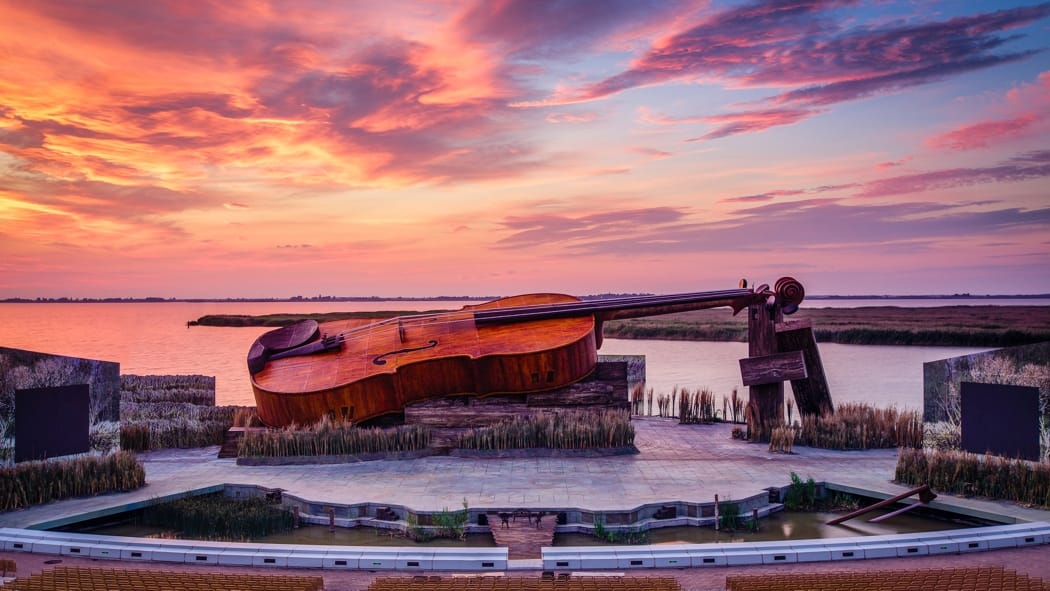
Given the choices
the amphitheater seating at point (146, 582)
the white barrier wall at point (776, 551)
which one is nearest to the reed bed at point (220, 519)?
the amphitheater seating at point (146, 582)

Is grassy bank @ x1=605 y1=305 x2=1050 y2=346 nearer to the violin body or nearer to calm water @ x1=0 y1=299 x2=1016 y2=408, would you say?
calm water @ x1=0 y1=299 x2=1016 y2=408

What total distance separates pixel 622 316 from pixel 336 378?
467 cm

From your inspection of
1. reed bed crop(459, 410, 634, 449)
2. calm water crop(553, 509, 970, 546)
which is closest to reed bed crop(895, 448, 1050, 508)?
calm water crop(553, 509, 970, 546)

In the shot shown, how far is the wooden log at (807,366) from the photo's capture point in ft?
43.0

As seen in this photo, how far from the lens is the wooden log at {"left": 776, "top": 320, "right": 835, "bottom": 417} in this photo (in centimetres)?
1310

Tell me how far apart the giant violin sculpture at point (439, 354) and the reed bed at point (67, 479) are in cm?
230

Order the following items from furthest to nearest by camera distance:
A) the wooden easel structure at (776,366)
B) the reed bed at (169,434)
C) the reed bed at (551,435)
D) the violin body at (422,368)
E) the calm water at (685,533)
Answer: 1. the reed bed at (169,434)
2. the wooden easel structure at (776,366)
3. the reed bed at (551,435)
4. the violin body at (422,368)
5. the calm water at (685,533)

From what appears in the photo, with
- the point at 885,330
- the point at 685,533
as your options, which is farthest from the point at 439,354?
the point at 885,330

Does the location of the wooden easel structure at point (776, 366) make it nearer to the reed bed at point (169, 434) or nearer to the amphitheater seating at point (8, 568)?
the reed bed at point (169, 434)

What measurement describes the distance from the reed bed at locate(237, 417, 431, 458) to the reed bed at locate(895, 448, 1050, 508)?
22.5 ft

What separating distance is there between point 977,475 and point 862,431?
9.72ft

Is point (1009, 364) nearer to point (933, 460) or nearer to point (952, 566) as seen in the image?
point (933, 460)

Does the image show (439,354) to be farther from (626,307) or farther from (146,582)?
(146,582)

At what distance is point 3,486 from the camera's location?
941cm
